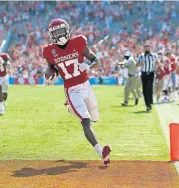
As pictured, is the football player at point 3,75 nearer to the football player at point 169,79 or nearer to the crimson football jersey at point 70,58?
the crimson football jersey at point 70,58

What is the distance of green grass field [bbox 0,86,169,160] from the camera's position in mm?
7734

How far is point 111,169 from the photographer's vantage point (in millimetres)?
6551

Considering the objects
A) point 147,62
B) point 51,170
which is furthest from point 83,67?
point 147,62

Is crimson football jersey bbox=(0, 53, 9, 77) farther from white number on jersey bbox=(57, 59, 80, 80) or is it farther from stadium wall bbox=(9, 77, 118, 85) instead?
stadium wall bbox=(9, 77, 118, 85)

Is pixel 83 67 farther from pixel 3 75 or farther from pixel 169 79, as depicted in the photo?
pixel 169 79

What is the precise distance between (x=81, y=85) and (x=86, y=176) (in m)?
1.63

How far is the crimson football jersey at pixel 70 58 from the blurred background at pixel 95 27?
27273 mm

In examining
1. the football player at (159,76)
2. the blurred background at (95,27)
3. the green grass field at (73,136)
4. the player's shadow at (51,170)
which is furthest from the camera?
the blurred background at (95,27)

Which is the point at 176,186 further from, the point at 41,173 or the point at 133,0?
the point at 133,0

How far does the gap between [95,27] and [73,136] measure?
30.8 m

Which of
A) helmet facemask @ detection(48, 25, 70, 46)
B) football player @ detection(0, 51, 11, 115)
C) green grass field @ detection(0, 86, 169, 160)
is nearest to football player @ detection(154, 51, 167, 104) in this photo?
green grass field @ detection(0, 86, 169, 160)

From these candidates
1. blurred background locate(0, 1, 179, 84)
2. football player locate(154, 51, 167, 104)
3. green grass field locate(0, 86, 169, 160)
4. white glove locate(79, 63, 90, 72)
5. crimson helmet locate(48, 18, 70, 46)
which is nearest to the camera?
white glove locate(79, 63, 90, 72)

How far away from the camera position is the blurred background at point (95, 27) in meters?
36.6

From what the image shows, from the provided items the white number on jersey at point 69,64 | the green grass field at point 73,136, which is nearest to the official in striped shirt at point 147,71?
the green grass field at point 73,136
